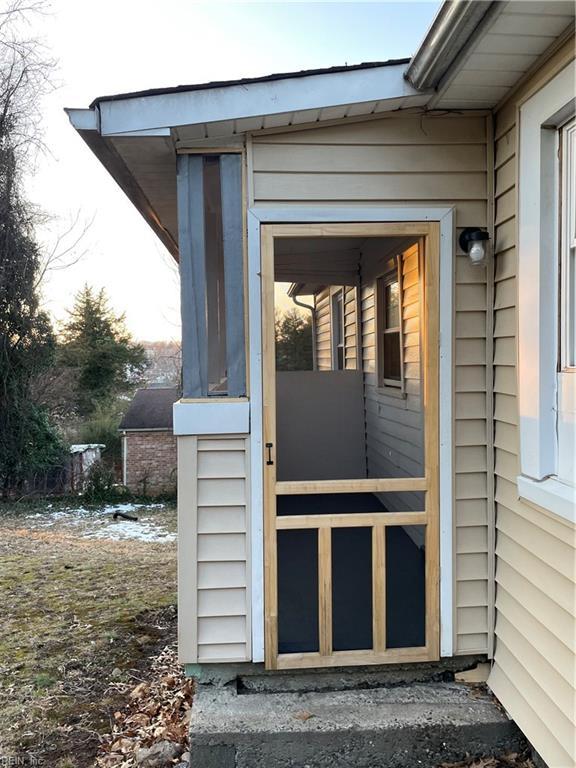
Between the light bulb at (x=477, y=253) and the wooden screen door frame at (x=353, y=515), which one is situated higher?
the light bulb at (x=477, y=253)

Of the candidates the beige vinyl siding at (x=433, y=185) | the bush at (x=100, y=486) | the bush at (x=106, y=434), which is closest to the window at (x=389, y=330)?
the beige vinyl siding at (x=433, y=185)

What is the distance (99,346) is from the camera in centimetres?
1758

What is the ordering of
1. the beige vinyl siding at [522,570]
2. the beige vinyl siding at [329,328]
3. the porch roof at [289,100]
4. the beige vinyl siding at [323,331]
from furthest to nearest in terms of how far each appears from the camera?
the beige vinyl siding at [323,331] < the beige vinyl siding at [329,328] < the porch roof at [289,100] < the beige vinyl siding at [522,570]

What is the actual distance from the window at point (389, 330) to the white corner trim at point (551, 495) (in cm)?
217

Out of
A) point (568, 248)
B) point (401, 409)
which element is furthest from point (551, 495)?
point (401, 409)

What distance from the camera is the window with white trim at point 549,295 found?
201 centimetres

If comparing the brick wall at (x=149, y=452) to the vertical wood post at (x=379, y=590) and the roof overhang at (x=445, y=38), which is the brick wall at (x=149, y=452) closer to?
the vertical wood post at (x=379, y=590)

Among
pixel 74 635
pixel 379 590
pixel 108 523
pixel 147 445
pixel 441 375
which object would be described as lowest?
pixel 108 523

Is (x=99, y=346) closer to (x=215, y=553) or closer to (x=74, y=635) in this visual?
(x=74, y=635)

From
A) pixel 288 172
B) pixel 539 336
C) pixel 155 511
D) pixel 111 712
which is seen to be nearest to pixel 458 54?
pixel 288 172

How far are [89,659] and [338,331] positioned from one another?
5.40 m

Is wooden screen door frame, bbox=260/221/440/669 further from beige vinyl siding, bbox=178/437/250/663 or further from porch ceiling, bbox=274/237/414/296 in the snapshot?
porch ceiling, bbox=274/237/414/296

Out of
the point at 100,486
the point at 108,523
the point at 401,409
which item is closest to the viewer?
the point at 401,409

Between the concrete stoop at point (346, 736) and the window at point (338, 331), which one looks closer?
the concrete stoop at point (346, 736)
